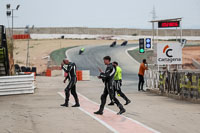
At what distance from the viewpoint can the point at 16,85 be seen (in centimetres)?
2108

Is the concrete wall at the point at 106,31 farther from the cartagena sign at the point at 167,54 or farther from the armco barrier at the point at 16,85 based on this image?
the armco barrier at the point at 16,85

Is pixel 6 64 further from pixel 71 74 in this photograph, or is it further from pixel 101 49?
pixel 101 49

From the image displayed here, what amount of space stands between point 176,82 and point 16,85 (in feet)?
25.8

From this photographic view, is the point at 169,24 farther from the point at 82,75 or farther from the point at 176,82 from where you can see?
the point at 82,75

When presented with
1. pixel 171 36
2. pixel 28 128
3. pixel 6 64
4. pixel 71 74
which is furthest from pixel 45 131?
pixel 171 36

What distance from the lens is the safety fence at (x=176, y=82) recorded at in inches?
666

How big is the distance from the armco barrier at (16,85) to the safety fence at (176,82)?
20.8ft

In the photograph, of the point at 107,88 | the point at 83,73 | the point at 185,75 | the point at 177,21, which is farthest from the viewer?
the point at 83,73

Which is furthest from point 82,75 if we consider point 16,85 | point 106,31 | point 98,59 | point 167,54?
point 106,31

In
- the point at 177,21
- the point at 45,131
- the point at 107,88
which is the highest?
the point at 177,21

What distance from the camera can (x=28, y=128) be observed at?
9.93 meters

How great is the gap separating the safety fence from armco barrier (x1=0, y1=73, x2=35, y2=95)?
6.34 m

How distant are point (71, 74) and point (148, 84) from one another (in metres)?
9.61

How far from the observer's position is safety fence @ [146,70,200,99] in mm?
16906
